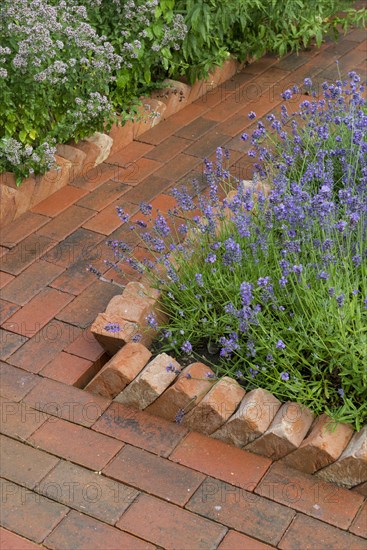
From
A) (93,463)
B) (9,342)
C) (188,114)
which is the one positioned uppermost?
(9,342)

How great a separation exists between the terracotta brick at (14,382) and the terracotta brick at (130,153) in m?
1.92

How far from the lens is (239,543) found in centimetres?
314

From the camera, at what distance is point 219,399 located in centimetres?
350

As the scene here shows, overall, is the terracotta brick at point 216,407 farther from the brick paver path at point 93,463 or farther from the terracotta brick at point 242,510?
the terracotta brick at point 242,510

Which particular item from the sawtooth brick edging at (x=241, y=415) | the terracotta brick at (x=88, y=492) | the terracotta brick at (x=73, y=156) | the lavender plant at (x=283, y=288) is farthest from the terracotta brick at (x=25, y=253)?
the terracotta brick at (x=88, y=492)

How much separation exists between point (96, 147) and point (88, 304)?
1416 millimetres

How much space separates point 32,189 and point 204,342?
1597 millimetres

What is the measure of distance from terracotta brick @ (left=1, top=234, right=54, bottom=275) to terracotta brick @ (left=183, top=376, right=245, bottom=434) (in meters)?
1.42

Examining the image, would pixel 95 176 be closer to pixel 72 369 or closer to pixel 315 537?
pixel 72 369

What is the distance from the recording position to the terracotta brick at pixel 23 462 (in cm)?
340

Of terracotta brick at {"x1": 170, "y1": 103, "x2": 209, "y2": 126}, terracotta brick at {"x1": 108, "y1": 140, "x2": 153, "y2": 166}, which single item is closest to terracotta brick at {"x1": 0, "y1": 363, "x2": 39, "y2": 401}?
terracotta brick at {"x1": 108, "y1": 140, "x2": 153, "y2": 166}

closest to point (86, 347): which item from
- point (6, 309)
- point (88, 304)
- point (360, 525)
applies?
point (88, 304)

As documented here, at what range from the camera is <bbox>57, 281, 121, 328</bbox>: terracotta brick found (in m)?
4.18

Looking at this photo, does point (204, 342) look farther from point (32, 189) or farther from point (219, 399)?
point (32, 189)
